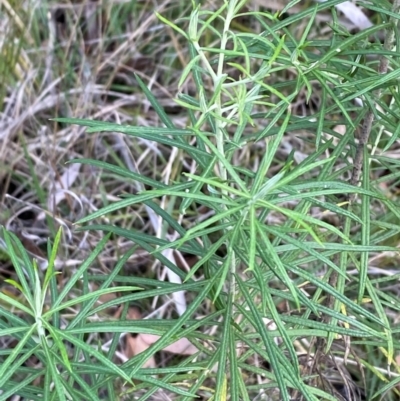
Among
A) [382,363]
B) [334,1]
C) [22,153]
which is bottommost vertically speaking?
[382,363]

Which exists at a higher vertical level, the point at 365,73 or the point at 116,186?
the point at 365,73

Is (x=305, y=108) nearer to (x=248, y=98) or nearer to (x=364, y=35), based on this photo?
(x=364, y=35)

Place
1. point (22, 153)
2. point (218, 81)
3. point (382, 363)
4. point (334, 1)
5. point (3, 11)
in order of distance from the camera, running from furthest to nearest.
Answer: point (3, 11)
point (22, 153)
point (382, 363)
point (334, 1)
point (218, 81)

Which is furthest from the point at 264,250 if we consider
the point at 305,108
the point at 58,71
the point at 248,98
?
the point at 58,71

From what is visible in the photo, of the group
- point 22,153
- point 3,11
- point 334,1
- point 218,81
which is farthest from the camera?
point 3,11

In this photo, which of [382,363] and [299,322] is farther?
[382,363]

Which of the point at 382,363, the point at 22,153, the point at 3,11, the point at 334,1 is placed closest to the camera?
the point at 334,1

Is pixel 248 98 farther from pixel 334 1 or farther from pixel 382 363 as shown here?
pixel 382 363

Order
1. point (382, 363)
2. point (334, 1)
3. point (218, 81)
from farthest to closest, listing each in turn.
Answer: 1. point (382, 363)
2. point (334, 1)
3. point (218, 81)

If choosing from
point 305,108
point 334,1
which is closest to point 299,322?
point 334,1
